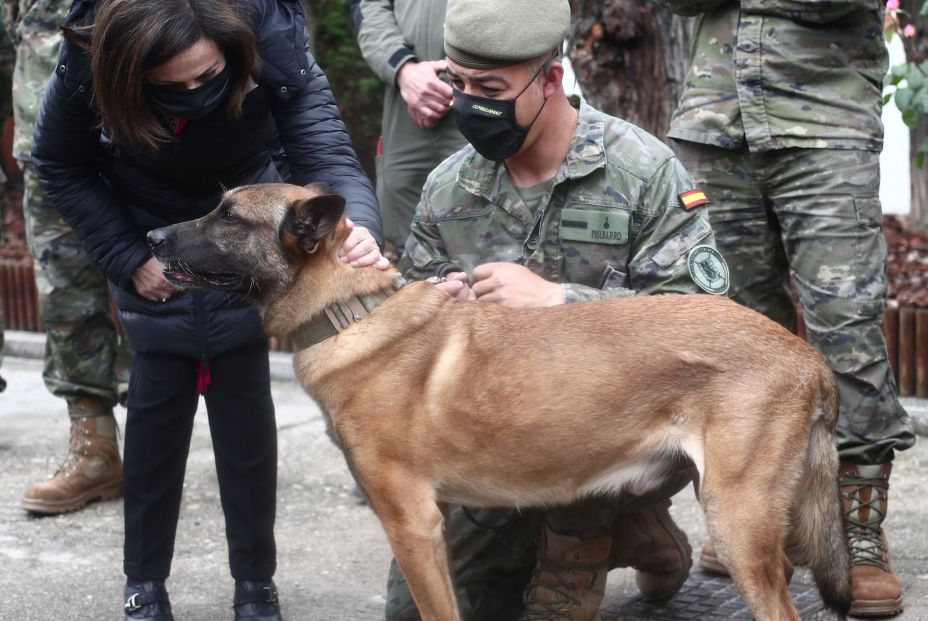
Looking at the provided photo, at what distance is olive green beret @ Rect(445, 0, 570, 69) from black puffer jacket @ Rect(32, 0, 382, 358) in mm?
488

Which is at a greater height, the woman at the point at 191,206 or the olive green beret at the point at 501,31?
the olive green beret at the point at 501,31

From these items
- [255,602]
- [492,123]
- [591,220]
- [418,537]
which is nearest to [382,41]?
[492,123]

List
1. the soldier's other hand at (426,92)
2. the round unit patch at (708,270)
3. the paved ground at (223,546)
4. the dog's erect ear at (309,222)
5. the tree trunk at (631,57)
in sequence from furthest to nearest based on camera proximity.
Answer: the tree trunk at (631,57), the soldier's other hand at (426,92), the paved ground at (223,546), the round unit patch at (708,270), the dog's erect ear at (309,222)

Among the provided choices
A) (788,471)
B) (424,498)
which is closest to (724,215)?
(788,471)

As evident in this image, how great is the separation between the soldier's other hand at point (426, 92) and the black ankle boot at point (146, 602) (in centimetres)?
218

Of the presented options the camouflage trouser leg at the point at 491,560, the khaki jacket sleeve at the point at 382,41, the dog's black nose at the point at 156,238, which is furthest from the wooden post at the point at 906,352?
the dog's black nose at the point at 156,238

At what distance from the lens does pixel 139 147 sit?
3.64m

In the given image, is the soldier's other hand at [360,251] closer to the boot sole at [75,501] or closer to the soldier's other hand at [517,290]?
the soldier's other hand at [517,290]

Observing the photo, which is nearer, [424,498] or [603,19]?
[424,498]

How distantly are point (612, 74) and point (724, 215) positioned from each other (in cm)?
219

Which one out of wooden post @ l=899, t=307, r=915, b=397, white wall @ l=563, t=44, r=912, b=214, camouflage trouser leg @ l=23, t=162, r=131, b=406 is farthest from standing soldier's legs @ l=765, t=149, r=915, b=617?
white wall @ l=563, t=44, r=912, b=214

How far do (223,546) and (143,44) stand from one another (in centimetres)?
222

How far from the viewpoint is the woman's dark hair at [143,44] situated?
3.35 meters

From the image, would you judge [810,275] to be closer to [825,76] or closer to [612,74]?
[825,76]
